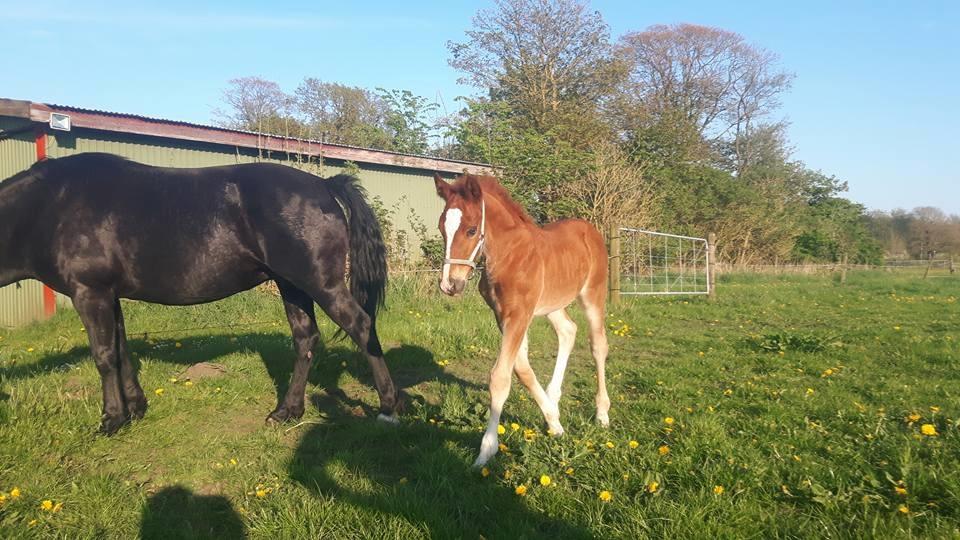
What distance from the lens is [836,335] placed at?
7.80m

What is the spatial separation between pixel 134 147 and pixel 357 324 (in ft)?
27.4

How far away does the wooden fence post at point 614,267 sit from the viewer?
1148cm

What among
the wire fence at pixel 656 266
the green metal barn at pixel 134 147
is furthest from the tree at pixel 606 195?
the green metal barn at pixel 134 147

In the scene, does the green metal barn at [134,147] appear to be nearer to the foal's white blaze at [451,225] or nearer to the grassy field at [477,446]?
the grassy field at [477,446]

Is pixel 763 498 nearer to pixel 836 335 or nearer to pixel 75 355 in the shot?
pixel 836 335

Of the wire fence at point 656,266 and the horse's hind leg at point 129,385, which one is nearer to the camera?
the horse's hind leg at point 129,385

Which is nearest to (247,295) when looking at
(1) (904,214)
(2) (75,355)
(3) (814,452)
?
(2) (75,355)

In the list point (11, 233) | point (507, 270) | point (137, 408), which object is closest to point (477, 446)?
point (507, 270)

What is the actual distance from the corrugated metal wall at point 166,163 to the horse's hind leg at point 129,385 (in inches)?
214

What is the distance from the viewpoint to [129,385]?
467cm

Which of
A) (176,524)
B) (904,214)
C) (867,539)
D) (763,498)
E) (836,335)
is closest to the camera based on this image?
(867,539)

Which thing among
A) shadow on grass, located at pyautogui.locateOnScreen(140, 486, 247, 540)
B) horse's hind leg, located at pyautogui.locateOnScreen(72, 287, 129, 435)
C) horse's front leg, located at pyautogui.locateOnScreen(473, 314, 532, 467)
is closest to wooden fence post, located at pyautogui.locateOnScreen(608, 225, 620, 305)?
horse's front leg, located at pyautogui.locateOnScreen(473, 314, 532, 467)

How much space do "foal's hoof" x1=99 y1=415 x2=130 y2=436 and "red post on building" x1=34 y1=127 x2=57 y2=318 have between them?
6.78m

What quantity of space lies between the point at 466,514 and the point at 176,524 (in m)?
1.57
